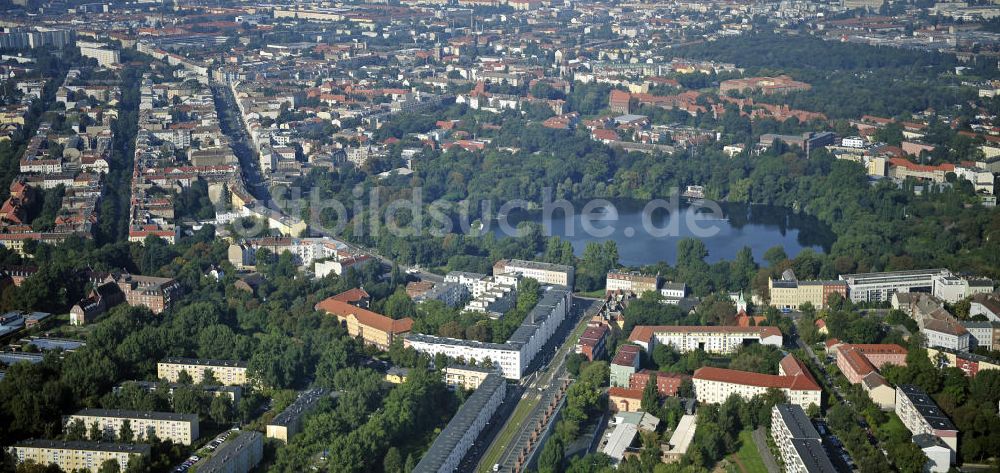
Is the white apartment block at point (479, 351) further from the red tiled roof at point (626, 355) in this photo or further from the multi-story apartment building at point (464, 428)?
the red tiled roof at point (626, 355)

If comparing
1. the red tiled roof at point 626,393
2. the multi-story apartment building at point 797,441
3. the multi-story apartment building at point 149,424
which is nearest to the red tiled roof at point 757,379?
the multi-story apartment building at point 797,441

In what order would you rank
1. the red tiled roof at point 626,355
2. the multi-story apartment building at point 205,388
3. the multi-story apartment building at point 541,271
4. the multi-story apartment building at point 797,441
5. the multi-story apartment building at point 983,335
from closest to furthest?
1. the multi-story apartment building at point 797,441
2. the multi-story apartment building at point 205,388
3. the red tiled roof at point 626,355
4. the multi-story apartment building at point 983,335
5. the multi-story apartment building at point 541,271

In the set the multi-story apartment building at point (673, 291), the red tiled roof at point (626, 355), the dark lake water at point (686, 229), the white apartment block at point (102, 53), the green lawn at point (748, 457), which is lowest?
the dark lake water at point (686, 229)

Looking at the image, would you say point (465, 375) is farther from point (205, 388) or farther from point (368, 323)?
point (205, 388)

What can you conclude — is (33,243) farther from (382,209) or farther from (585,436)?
(585,436)

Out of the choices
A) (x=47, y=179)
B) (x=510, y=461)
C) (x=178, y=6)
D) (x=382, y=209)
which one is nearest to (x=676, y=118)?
(x=382, y=209)

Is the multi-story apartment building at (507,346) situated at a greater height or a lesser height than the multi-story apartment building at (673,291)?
greater

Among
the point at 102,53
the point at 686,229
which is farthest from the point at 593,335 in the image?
the point at 102,53

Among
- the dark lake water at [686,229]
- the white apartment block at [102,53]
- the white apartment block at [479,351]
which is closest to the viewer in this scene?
the white apartment block at [479,351]
